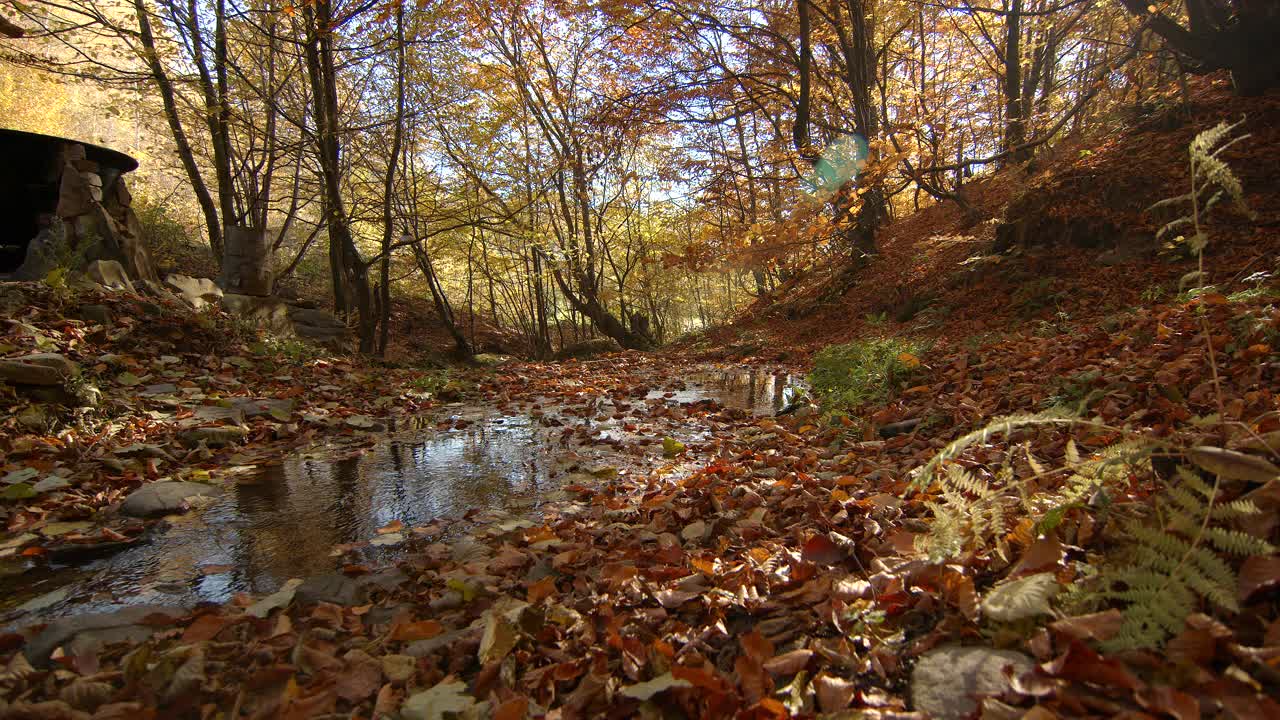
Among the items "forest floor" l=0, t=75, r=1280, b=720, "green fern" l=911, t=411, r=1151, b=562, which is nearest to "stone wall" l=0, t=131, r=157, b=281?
"forest floor" l=0, t=75, r=1280, b=720

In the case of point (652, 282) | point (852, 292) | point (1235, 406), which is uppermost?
point (652, 282)

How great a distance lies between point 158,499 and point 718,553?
2980mm

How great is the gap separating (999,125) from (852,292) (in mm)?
5003

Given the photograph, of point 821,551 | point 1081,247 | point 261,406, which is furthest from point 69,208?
point 1081,247

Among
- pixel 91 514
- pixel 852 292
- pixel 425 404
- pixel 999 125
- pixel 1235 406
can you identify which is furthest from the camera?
pixel 999 125

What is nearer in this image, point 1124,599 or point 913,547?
point 1124,599

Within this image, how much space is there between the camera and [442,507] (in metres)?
3.10

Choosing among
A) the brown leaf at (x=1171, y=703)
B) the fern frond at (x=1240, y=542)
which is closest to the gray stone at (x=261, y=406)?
the brown leaf at (x=1171, y=703)

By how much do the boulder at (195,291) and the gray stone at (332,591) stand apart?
6135 millimetres

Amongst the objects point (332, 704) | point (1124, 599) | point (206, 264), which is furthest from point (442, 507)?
point (206, 264)

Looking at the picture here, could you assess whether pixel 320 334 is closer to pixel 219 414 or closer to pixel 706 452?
pixel 219 414

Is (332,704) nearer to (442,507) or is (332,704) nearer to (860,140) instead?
(442,507)

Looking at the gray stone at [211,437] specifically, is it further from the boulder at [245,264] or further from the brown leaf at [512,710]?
the boulder at [245,264]

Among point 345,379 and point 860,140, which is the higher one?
point 860,140
